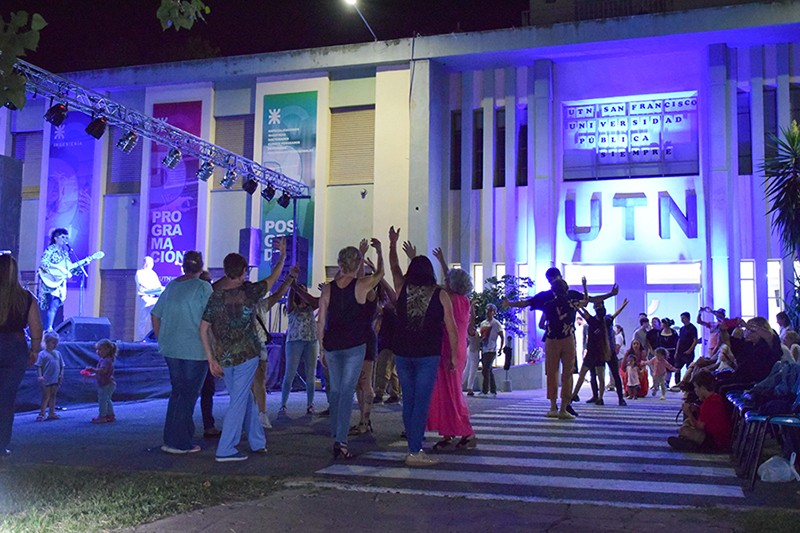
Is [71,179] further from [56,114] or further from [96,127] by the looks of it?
[56,114]

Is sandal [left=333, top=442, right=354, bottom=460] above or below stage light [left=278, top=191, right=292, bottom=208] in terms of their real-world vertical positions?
below

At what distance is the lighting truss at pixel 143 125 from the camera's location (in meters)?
15.0

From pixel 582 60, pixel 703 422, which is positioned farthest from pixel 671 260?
pixel 703 422

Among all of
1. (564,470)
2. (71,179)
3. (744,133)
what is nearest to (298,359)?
(564,470)

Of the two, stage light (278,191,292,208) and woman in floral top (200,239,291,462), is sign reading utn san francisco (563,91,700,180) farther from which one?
Result: woman in floral top (200,239,291,462)

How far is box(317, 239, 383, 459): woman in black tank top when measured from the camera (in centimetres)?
680

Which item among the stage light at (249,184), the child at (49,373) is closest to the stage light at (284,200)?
the stage light at (249,184)

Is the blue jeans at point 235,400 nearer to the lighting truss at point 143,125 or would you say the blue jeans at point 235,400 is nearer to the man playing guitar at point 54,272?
the lighting truss at point 143,125

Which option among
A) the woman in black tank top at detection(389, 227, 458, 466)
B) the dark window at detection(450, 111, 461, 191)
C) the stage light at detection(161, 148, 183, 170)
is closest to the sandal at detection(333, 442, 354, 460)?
the woman in black tank top at detection(389, 227, 458, 466)

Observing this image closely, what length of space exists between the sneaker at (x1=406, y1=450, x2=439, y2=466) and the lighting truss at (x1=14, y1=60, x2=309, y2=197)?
979 centimetres

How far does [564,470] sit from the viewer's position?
632 cm

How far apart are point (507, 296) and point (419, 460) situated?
43.9 ft

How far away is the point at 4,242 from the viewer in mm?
13094

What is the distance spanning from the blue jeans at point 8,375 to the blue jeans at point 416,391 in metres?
3.50
